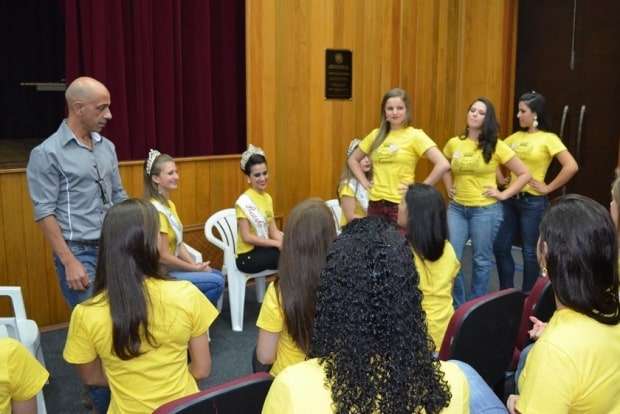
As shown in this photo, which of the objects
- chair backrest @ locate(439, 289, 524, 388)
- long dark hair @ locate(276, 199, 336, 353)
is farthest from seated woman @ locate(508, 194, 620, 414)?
long dark hair @ locate(276, 199, 336, 353)

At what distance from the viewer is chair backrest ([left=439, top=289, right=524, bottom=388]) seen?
1.86m

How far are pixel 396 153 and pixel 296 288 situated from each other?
1994mm

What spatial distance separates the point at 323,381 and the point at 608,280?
73cm

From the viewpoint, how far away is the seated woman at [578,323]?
1194mm

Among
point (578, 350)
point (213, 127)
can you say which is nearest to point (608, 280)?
point (578, 350)

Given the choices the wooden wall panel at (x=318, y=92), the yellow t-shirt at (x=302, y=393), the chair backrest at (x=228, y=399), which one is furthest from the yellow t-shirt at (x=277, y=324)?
the wooden wall panel at (x=318, y=92)

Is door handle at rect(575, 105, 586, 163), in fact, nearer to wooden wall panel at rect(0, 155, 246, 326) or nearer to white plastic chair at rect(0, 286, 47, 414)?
wooden wall panel at rect(0, 155, 246, 326)

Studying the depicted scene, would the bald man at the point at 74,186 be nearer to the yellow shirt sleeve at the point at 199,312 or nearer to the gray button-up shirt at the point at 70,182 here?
the gray button-up shirt at the point at 70,182

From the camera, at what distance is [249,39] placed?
14.2 ft

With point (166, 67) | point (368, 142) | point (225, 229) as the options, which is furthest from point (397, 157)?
point (166, 67)

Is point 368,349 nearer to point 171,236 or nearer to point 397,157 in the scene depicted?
point 171,236

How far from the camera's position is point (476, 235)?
145 inches

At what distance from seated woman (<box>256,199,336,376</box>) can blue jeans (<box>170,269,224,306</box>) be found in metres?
1.33

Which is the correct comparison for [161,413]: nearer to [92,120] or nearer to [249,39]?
[92,120]
